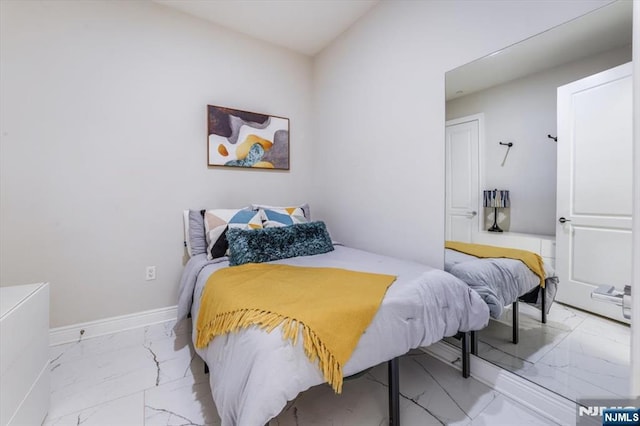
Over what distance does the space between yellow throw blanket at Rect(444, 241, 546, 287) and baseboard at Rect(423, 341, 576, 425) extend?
52cm

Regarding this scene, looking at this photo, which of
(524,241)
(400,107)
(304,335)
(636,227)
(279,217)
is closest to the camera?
(636,227)

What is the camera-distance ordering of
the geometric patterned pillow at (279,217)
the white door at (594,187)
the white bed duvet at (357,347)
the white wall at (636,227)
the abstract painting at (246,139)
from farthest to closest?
the abstract painting at (246,139) → the geometric patterned pillow at (279,217) → the white door at (594,187) → the white bed duvet at (357,347) → the white wall at (636,227)

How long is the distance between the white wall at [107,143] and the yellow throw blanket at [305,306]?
3.73 ft

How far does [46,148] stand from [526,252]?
3.15 metres

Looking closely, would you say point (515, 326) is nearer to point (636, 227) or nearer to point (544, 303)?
point (544, 303)

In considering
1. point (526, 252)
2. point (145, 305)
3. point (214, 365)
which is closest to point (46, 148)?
point (145, 305)

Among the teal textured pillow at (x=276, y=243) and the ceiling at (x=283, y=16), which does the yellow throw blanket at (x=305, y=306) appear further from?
the ceiling at (x=283, y=16)

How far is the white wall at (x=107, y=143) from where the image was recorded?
1.96 metres

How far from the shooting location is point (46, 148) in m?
2.02

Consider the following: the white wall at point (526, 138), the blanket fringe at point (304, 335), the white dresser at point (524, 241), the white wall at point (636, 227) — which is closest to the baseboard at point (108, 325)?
the blanket fringe at point (304, 335)

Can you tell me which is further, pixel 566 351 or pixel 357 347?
pixel 566 351

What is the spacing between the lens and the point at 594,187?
1.30 m

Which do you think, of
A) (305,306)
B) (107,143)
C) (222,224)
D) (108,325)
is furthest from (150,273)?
(305,306)

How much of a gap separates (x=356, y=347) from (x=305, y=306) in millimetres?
255
